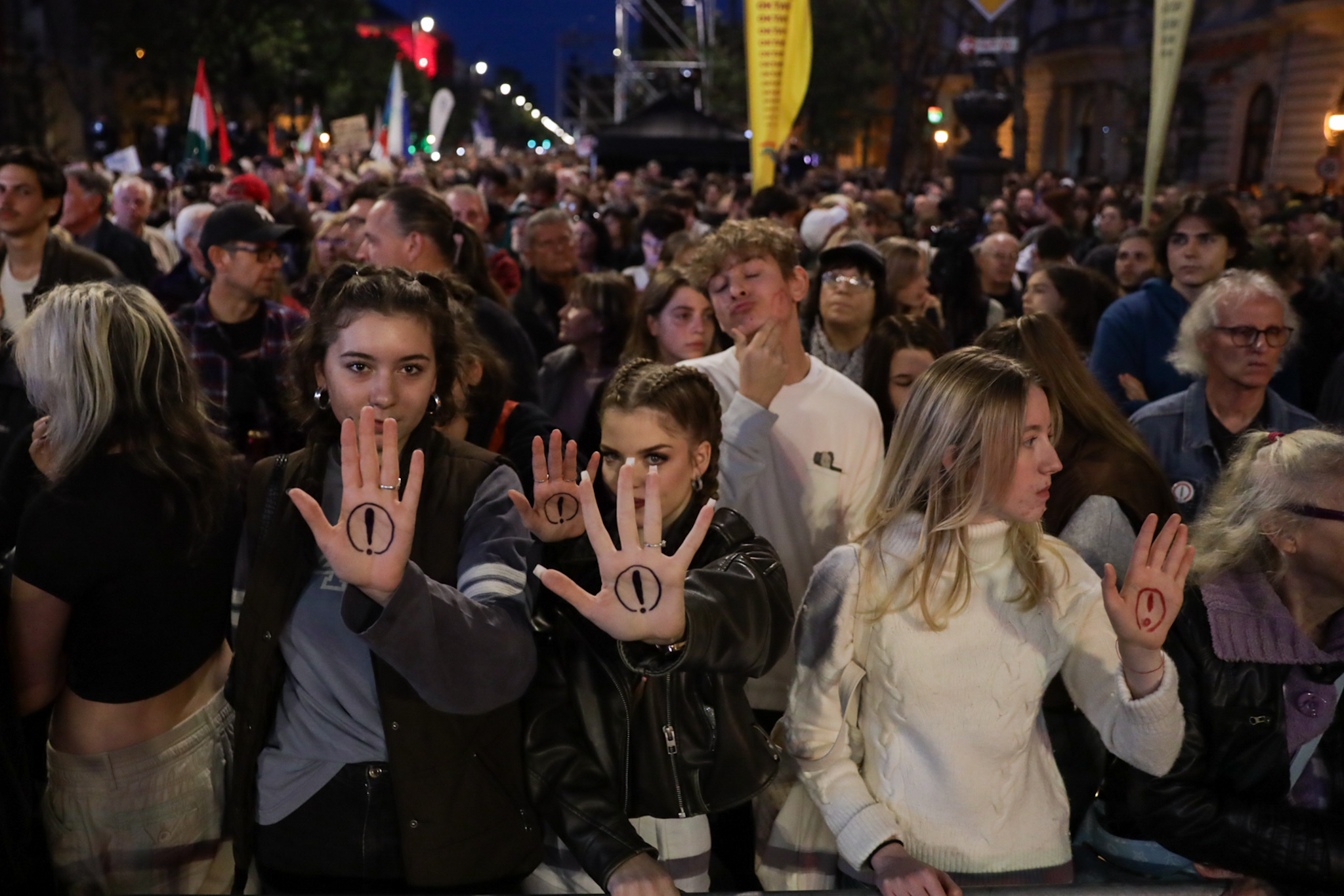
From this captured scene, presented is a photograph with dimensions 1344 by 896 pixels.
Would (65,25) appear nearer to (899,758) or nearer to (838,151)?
(838,151)

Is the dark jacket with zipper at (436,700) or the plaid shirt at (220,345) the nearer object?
the dark jacket with zipper at (436,700)

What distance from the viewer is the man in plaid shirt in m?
4.87

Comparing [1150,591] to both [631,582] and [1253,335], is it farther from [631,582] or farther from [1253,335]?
[1253,335]

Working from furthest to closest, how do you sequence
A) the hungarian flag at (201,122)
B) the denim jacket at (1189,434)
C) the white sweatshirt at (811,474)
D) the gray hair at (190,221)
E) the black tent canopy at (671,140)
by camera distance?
the black tent canopy at (671,140) < the hungarian flag at (201,122) < the gray hair at (190,221) < the denim jacket at (1189,434) < the white sweatshirt at (811,474)

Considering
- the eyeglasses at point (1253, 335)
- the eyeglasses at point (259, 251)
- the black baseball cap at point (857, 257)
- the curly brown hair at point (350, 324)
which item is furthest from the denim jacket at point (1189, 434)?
the eyeglasses at point (259, 251)

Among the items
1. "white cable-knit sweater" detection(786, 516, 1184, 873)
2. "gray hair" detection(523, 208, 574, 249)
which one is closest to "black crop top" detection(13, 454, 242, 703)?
"white cable-knit sweater" detection(786, 516, 1184, 873)

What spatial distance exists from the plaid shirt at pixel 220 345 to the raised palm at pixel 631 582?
289 cm

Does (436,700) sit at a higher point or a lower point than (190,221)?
lower

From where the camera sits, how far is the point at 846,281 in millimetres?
5512

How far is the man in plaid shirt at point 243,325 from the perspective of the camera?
4.87 m

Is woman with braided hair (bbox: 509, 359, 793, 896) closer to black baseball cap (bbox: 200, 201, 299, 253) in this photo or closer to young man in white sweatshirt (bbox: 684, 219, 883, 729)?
young man in white sweatshirt (bbox: 684, 219, 883, 729)

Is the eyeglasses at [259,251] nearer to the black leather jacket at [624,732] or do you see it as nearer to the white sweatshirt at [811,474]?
the white sweatshirt at [811,474]

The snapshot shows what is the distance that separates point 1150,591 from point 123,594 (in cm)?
216

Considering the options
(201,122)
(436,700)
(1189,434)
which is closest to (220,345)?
(436,700)
